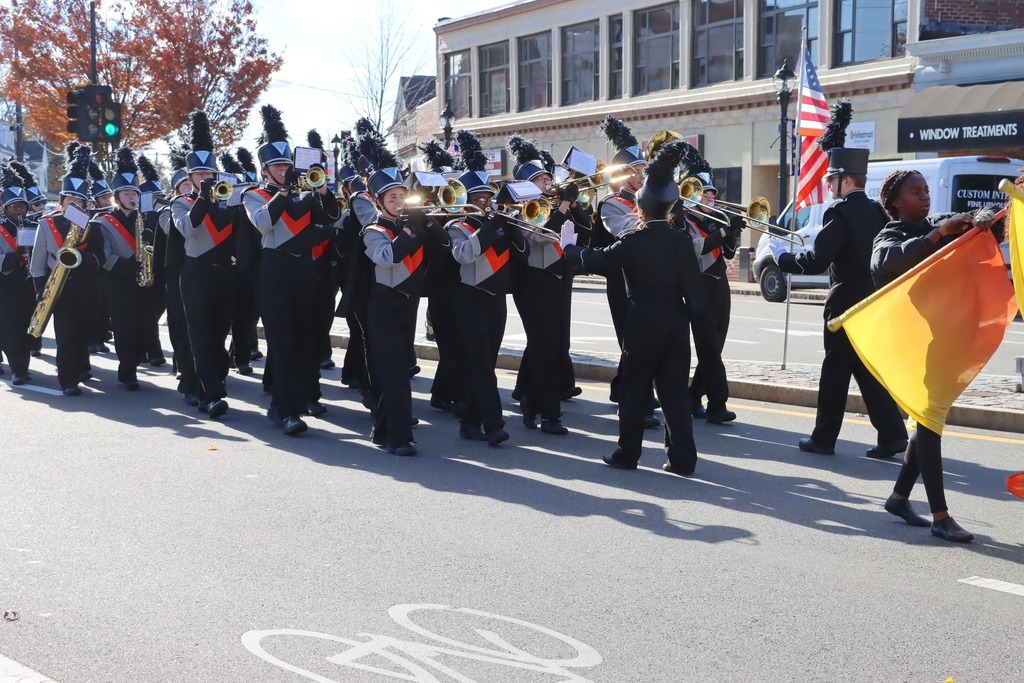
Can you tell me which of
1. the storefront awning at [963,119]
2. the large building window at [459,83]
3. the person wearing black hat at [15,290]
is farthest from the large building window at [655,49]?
the person wearing black hat at [15,290]

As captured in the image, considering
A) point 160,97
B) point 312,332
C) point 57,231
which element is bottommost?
point 312,332

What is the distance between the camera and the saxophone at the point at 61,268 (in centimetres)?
1220

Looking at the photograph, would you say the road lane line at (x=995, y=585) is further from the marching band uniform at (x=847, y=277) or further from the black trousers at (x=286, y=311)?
the black trousers at (x=286, y=311)

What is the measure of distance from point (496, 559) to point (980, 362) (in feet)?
8.43

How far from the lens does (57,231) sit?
12.6 m

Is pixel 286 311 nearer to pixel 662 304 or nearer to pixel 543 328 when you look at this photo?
pixel 543 328

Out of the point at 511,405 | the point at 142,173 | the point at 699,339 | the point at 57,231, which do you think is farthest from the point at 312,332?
the point at 142,173

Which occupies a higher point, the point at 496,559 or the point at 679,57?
the point at 679,57

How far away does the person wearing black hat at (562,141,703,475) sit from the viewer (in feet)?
26.4

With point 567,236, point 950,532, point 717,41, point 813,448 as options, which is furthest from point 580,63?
point 950,532

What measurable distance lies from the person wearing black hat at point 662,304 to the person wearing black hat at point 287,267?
9.13 ft

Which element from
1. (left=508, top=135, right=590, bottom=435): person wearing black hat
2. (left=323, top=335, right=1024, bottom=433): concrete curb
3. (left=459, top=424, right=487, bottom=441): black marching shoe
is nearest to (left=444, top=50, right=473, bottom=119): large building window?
(left=323, top=335, right=1024, bottom=433): concrete curb

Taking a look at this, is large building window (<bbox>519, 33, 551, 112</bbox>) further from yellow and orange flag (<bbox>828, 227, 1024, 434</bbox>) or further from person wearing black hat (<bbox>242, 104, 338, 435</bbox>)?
yellow and orange flag (<bbox>828, 227, 1024, 434</bbox>)

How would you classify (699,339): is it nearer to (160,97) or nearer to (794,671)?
(794,671)
